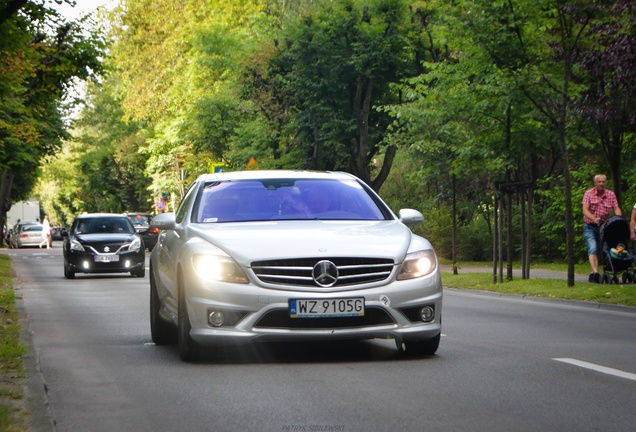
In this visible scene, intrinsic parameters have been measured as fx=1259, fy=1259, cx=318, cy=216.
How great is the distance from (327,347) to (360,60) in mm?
29001

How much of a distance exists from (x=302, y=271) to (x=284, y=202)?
4.93ft

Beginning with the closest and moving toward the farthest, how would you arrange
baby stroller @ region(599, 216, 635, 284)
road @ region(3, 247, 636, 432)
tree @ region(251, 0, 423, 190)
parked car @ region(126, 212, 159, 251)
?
road @ region(3, 247, 636, 432)
baby stroller @ region(599, 216, 635, 284)
tree @ region(251, 0, 423, 190)
parked car @ region(126, 212, 159, 251)

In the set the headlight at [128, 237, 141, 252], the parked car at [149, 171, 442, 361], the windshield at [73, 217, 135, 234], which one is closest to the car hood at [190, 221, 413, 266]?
the parked car at [149, 171, 442, 361]

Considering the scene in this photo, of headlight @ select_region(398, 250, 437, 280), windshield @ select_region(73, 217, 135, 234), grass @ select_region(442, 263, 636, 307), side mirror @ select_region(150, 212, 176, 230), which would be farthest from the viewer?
windshield @ select_region(73, 217, 135, 234)

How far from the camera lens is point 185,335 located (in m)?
10.3

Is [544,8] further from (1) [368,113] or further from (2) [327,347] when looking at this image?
(1) [368,113]

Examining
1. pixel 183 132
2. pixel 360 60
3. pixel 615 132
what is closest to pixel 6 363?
pixel 615 132

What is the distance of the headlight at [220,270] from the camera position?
995cm

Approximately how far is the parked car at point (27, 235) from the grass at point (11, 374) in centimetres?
5808

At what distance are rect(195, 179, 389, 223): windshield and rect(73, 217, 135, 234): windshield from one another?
1989cm

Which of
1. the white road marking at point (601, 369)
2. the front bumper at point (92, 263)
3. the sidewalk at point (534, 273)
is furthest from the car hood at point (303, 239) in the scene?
the front bumper at point (92, 263)

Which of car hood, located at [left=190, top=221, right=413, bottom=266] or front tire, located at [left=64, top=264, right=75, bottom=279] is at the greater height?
car hood, located at [left=190, top=221, right=413, bottom=266]

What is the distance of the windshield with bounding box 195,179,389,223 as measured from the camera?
11125 millimetres

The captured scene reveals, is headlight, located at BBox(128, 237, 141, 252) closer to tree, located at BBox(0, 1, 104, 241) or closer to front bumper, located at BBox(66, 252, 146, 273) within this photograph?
front bumper, located at BBox(66, 252, 146, 273)
